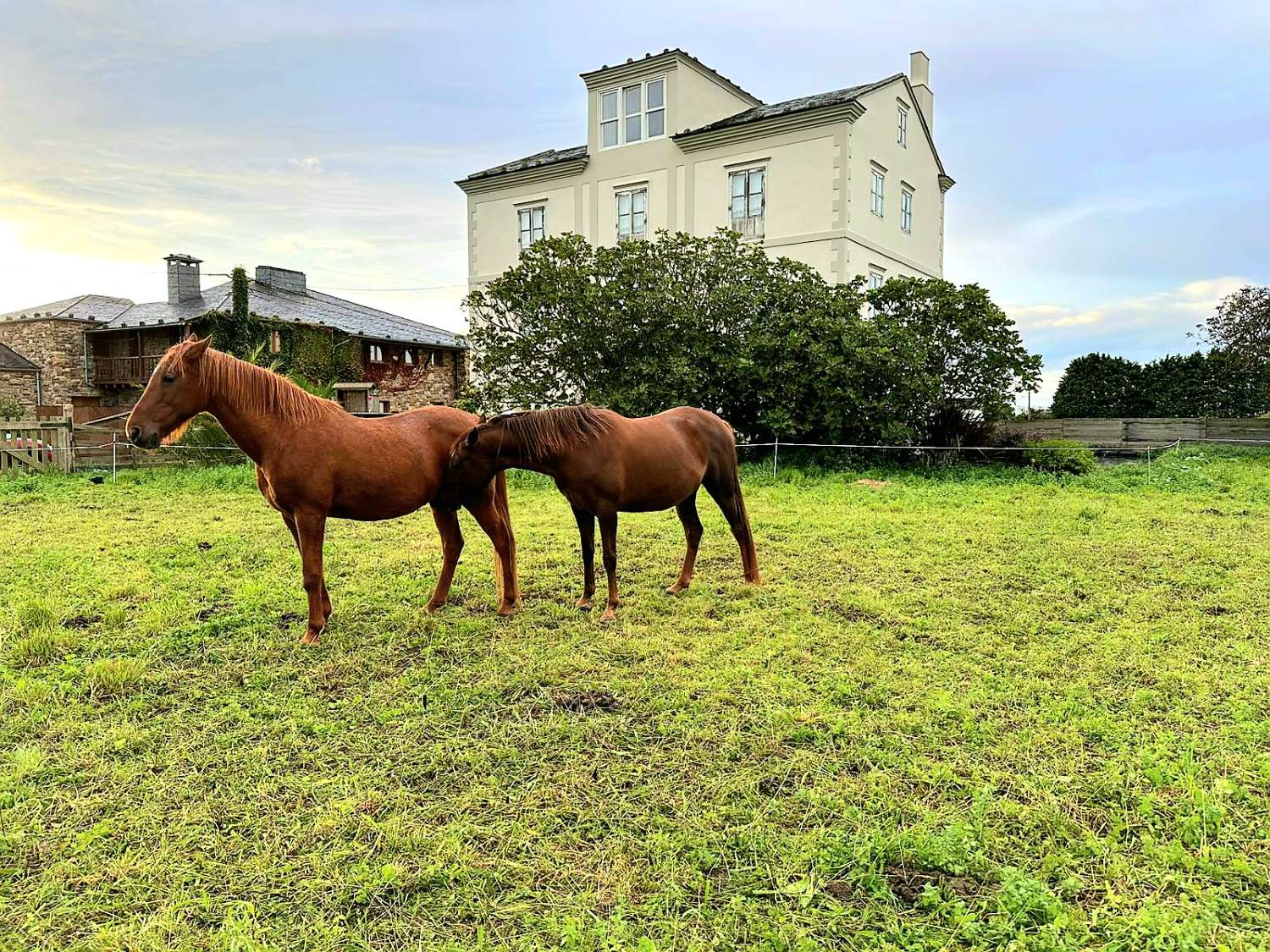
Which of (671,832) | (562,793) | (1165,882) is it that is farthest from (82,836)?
(1165,882)

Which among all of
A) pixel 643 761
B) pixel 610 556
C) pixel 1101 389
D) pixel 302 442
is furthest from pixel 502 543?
pixel 1101 389

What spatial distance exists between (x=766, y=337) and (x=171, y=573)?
9.92 metres

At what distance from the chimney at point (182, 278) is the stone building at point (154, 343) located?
3 cm

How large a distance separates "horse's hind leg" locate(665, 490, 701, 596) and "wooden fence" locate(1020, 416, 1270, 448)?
→ 578 inches

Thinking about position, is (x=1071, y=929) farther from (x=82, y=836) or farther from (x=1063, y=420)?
(x=1063, y=420)

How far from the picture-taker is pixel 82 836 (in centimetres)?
259

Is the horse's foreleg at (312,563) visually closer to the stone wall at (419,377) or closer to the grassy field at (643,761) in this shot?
the grassy field at (643,761)

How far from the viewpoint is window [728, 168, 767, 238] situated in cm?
2000

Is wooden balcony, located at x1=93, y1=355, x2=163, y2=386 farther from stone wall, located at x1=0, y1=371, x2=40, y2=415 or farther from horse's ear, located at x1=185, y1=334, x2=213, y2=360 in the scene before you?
horse's ear, located at x1=185, y1=334, x2=213, y2=360

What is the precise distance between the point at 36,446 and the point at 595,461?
13.0 m

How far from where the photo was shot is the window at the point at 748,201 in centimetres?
2000

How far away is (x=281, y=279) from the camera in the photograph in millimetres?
30078

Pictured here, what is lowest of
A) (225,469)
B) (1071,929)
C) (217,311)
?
(1071,929)

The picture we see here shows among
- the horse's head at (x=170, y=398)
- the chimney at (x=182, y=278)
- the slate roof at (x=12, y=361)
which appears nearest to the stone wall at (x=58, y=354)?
the slate roof at (x=12, y=361)
